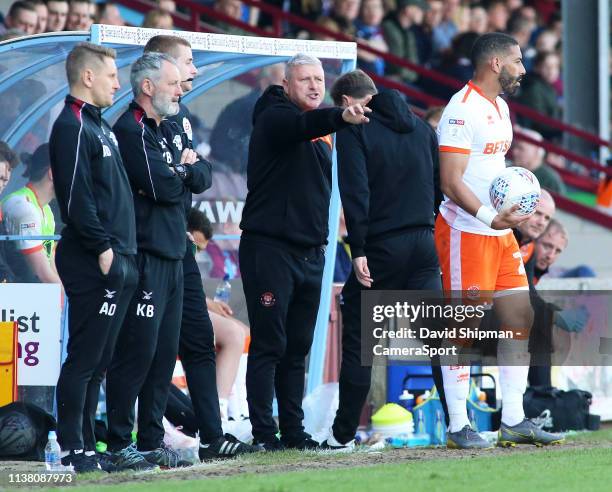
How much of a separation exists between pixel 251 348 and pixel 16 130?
2125 mm

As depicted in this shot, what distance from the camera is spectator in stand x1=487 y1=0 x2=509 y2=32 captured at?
19484 mm

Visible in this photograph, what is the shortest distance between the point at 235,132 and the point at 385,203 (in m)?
2.15

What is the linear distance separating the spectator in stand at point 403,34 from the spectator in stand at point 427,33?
12 centimetres

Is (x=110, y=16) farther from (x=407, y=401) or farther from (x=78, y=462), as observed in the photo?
(x=78, y=462)

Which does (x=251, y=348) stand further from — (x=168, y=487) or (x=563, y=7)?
(x=563, y=7)

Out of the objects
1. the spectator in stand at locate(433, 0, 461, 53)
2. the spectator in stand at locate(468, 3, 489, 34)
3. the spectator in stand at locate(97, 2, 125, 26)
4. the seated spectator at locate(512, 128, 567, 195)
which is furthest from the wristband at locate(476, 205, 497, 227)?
the spectator in stand at locate(468, 3, 489, 34)

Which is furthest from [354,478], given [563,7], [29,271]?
[563,7]

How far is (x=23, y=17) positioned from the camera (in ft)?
38.9

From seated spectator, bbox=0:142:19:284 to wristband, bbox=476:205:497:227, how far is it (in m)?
2.93

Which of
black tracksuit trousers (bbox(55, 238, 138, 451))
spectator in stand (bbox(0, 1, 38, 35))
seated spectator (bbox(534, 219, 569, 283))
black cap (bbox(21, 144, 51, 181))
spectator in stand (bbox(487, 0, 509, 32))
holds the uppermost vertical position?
spectator in stand (bbox(487, 0, 509, 32))

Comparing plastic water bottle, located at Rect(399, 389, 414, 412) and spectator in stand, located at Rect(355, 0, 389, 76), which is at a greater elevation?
spectator in stand, located at Rect(355, 0, 389, 76)

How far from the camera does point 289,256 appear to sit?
8.18m

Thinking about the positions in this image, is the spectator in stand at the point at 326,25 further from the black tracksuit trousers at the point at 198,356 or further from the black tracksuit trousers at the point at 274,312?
the black tracksuit trousers at the point at 198,356

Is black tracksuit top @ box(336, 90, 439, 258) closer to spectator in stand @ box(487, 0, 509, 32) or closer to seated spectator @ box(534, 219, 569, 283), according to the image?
seated spectator @ box(534, 219, 569, 283)
